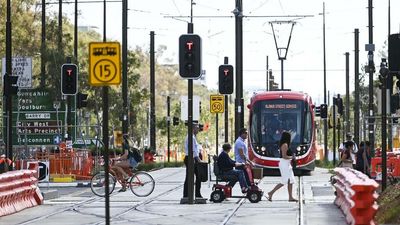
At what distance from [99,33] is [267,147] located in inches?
3138

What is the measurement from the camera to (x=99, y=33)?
5138 inches

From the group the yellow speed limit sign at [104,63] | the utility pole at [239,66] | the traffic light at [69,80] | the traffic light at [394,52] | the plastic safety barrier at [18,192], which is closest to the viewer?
the yellow speed limit sign at [104,63]

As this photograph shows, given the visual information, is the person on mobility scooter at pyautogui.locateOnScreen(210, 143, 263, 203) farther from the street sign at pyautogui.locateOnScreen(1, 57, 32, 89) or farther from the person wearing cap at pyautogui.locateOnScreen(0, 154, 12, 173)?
the street sign at pyautogui.locateOnScreen(1, 57, 32, 89)

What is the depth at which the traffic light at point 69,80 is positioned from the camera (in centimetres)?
4838

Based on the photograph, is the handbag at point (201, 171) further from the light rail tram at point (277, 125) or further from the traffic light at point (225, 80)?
the light rail tram at point (277, 125)

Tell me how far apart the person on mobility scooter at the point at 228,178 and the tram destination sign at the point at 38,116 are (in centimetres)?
2244

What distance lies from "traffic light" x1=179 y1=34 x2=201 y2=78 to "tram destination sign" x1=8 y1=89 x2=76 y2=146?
23269 millimetres

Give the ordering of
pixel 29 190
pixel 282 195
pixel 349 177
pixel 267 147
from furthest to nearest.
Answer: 1. pixel 267 147
2. pixel 282 195
3. pixel 29 190
4. pixel 349 177

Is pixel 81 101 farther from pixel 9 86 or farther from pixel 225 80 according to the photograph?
pixel 9 86

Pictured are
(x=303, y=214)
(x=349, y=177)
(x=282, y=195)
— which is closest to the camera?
(x=349, y=177)

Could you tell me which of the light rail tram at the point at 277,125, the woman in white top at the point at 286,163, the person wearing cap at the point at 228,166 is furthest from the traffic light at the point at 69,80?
the woman in white top at the point at 286,163

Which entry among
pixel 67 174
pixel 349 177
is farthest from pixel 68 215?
pixel 67 174

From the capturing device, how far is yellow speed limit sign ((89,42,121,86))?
20.2 metres

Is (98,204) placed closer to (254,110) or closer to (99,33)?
(254,110)
